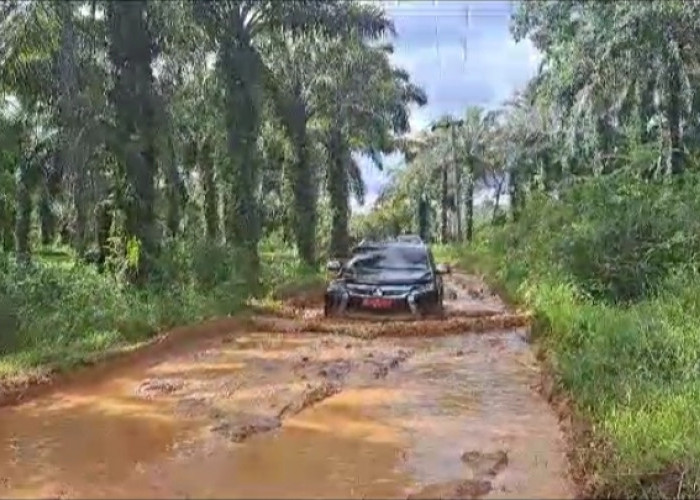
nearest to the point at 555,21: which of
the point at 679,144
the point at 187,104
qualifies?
the point at 679,144

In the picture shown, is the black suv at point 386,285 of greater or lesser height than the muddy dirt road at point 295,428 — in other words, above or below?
above

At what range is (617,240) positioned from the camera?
1379cm

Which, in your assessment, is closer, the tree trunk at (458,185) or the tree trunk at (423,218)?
the tree trunk at (458,185)

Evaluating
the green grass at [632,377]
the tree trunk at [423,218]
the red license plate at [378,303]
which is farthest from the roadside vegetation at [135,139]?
the tree trunk at [423,218]

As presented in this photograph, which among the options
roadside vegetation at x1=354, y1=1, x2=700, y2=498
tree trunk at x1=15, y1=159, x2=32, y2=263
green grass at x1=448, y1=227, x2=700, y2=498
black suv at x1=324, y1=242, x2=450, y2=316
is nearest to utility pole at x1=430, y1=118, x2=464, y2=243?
roadside vegetation at x1=354, y1=1, x2=700, y2=498

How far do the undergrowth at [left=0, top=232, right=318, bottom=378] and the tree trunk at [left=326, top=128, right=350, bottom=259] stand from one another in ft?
38.8

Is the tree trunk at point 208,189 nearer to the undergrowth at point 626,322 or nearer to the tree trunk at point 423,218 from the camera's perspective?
the undergrowth at point 626,322

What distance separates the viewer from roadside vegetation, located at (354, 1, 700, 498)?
6383mm

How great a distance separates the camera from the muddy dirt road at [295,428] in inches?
235

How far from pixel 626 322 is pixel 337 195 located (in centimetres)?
1887

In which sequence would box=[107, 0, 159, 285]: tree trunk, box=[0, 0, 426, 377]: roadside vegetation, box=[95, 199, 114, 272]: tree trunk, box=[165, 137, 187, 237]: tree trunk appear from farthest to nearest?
box=[165, 137, 187, 237]: tree trunk → box=[95, 199, 114, 272]: tree trunk → box=[0, 0, 426, 377]: roadside vegetation → box=[107, 0, 159, 285]: tree trunk

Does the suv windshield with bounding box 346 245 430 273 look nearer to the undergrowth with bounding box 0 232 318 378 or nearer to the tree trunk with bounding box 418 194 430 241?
the undergrowth with bounding box 0 232 318 378

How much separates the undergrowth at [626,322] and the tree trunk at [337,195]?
30.3 feet

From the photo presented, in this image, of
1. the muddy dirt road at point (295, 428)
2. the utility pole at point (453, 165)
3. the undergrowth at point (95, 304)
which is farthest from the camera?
the utility pole at point (453, 165)
